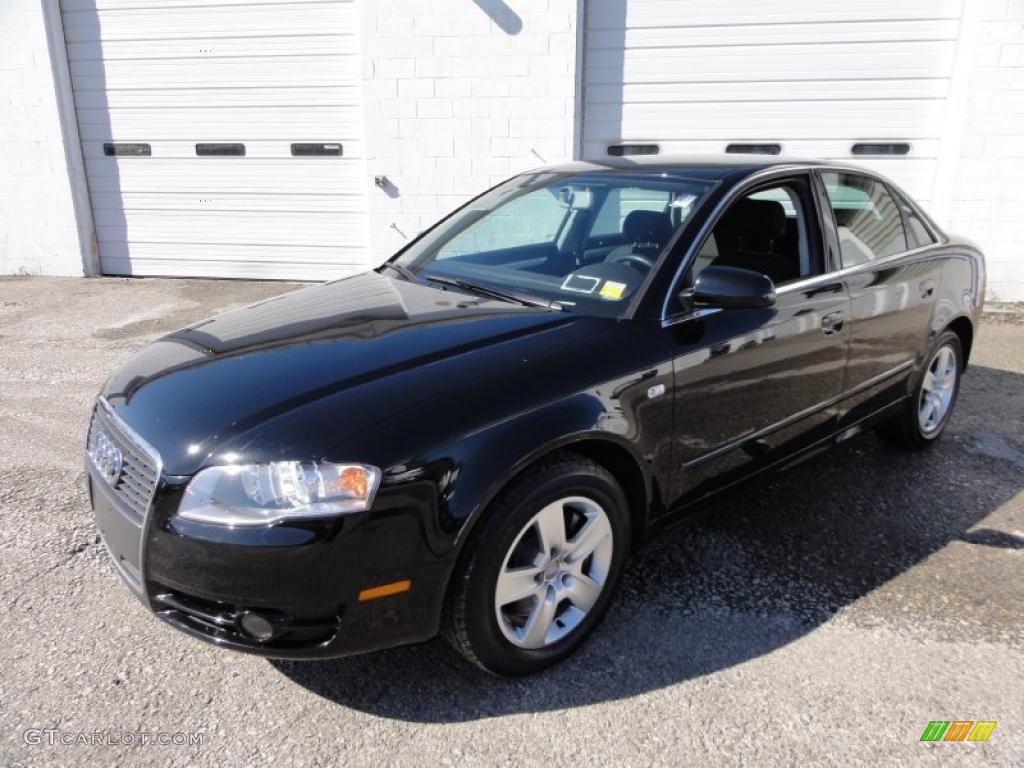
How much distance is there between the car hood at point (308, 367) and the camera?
7.23 ft

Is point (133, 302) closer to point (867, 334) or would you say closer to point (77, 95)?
point (77, 95)

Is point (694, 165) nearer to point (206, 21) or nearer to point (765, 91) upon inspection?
point (765, 91)

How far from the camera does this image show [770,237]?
346cm

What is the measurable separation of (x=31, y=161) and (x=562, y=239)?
25.5ft

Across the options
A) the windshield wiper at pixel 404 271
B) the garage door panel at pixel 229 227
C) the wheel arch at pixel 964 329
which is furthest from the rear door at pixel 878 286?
the garage door panel at pixel 229 227

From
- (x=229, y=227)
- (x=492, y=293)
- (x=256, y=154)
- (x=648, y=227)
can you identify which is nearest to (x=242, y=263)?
(x=229, y=227)

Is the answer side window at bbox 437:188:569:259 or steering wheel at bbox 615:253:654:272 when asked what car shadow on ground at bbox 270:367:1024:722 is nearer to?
steering wheel at bbox 615:253:654:272

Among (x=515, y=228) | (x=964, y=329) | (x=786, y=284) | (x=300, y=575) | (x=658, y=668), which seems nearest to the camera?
(x=300, y=575)

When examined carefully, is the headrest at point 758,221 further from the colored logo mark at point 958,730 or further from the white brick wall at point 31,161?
the white brick wall at point 31,161

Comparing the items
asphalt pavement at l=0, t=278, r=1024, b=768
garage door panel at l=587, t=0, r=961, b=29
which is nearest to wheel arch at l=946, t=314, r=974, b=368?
asphalt pavement at l=0, t=278, r=1024, b=768

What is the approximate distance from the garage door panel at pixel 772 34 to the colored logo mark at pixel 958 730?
6503mm

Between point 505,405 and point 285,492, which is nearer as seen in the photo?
point 285,492

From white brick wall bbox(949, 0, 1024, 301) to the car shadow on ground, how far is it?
3603mm

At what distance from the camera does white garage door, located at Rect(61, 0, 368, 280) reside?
8.21 m
